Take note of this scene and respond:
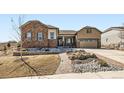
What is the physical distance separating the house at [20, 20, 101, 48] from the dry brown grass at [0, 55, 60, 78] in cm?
170

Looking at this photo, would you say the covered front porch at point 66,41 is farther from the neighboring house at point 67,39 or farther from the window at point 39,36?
the window at point 39,36

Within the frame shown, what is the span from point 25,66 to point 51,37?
18.0ft

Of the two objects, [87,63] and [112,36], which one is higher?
[112,36]

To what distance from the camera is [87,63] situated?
10023 mm

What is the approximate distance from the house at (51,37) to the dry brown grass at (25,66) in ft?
5.59

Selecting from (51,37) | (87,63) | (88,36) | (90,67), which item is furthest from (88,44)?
(90,67)

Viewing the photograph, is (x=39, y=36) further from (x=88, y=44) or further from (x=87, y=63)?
(x=87, y=63)

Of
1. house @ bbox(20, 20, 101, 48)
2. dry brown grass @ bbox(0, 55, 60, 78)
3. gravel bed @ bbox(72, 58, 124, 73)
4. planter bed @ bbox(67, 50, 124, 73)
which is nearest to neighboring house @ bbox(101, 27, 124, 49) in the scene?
house @ bbox(20, 20, 101, 48)

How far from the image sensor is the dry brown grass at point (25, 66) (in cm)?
923

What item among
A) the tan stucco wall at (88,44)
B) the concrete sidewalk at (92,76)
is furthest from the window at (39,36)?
the concrete sidewalk at (92,76)

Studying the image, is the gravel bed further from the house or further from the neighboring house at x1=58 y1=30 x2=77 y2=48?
the neighboring house at x1=58 y1=30 x2=77 y2=48

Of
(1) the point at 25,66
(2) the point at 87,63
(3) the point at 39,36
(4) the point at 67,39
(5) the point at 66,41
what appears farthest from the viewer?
(3) the point at 39,36

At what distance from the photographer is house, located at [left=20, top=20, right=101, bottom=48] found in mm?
12280
